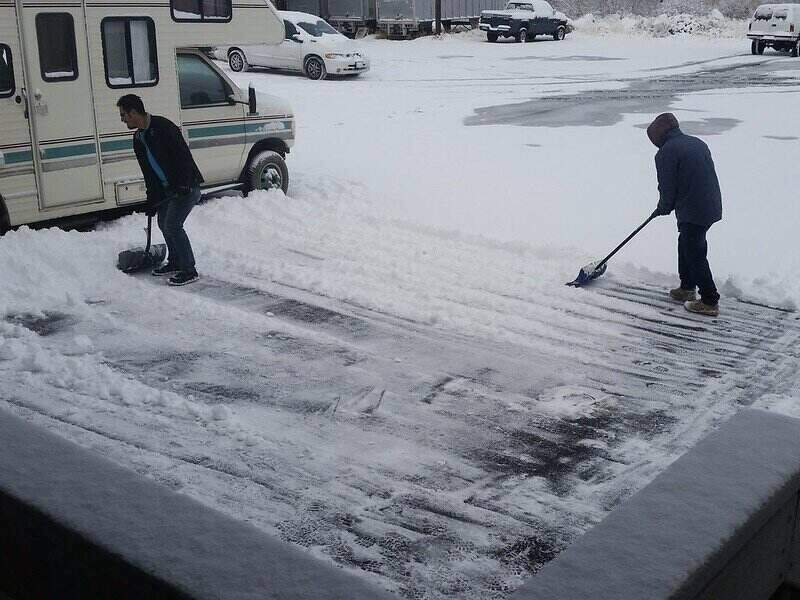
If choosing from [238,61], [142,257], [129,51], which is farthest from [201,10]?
[238,61]

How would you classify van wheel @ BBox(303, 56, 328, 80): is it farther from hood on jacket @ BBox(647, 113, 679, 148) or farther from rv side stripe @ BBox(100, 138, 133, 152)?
hood on jacket @ BBox(647, 113, 679, 148)

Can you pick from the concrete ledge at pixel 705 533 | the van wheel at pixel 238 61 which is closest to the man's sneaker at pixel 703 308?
the concrete ledge at pixel 705 533

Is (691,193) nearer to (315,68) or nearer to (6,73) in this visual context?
(6,73)

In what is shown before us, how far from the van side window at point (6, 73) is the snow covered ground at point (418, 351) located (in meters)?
1.46

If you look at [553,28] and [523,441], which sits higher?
[553,28]

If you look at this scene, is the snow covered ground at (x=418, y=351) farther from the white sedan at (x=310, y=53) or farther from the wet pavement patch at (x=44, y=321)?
the white sedan at (x=310, y=53)

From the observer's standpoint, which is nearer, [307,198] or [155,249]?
[155,249]

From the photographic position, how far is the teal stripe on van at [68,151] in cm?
989

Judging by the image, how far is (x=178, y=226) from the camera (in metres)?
8.98

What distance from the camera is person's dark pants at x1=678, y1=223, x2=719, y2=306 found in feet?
26.4

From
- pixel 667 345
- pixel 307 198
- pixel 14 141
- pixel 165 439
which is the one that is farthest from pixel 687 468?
pixel 307 198

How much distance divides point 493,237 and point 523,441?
195 inches

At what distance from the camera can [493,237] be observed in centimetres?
1053

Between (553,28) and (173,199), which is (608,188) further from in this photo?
(553,28)
